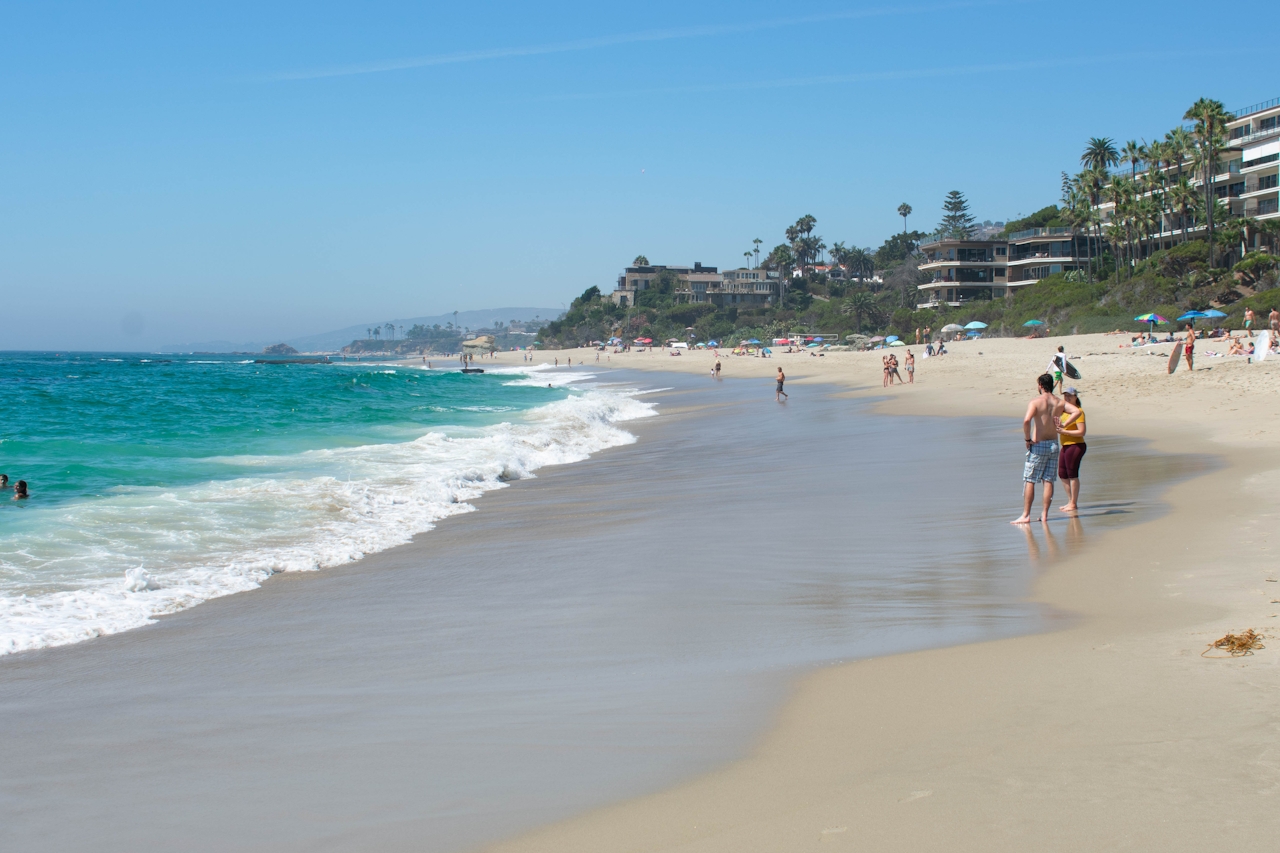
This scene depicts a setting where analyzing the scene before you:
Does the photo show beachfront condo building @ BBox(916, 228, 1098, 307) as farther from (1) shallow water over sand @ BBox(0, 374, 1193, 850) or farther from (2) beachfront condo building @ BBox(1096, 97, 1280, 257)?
(1) shallow water over sand @ BBox(0, 374, 1193, 850)

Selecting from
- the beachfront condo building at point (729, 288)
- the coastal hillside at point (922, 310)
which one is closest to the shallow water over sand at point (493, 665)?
the coastal hillside at point (922, 310)

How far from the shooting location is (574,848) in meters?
3.41

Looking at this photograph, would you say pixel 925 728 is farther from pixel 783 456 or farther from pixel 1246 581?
pixel 783 456

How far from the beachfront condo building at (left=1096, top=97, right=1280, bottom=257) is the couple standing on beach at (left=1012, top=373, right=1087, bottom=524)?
190ft

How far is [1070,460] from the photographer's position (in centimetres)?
945

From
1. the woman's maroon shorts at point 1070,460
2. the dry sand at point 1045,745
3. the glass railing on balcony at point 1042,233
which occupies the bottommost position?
the dry sand at point 1045,745

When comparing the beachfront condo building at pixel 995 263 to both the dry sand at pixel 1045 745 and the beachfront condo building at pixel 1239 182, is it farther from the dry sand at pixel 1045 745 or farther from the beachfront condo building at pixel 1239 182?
the dry sand at pixel 1045 745

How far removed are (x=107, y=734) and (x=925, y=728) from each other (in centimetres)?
415

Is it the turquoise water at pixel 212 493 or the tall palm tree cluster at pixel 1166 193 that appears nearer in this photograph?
the turquoise water at pixel 212 493

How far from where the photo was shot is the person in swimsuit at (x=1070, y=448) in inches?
372

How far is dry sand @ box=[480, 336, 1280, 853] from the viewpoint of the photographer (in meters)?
3.28

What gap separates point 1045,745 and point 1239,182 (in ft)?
241

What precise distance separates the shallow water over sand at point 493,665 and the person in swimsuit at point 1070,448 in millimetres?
264

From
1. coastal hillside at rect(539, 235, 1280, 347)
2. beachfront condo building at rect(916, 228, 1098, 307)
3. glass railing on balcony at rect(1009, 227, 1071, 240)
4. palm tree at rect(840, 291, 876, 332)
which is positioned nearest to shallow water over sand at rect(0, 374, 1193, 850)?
coastal hillside at rect(539, 235, 1280, 347)
